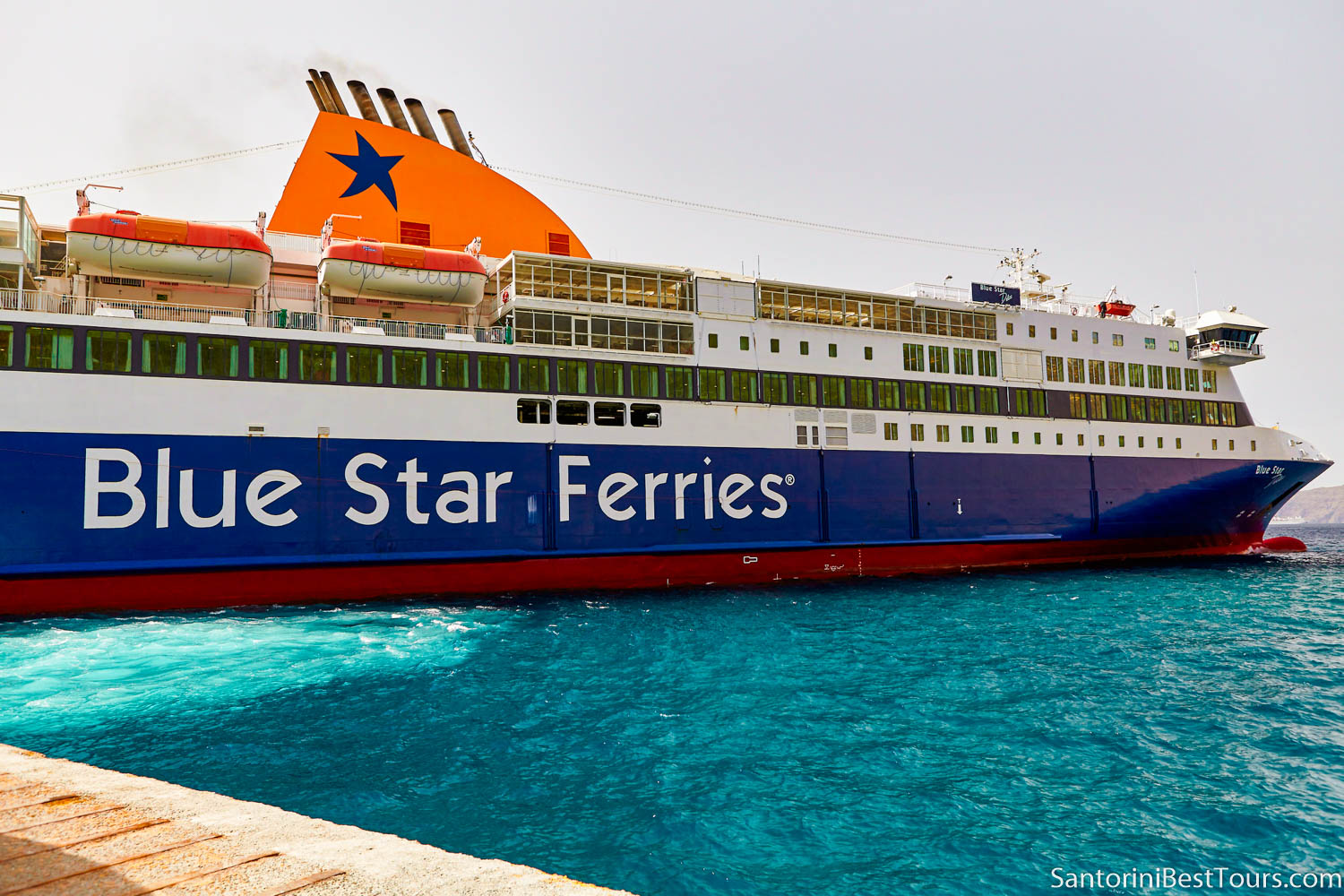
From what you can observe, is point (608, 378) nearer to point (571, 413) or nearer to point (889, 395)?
point (571, 413)

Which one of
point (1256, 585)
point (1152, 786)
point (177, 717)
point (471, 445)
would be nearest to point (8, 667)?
point (177, 717)

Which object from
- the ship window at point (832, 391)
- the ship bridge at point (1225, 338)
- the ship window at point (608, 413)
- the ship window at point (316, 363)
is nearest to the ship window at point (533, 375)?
the ship window at point (608, 413)

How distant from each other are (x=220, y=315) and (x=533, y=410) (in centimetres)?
934

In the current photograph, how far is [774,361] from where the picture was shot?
2722 cm

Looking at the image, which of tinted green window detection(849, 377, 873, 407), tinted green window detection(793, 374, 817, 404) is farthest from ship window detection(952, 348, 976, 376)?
tinted green window detection(793, 374, 817, 404)

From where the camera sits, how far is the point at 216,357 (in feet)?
65.6

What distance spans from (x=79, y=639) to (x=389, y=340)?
1066 cm

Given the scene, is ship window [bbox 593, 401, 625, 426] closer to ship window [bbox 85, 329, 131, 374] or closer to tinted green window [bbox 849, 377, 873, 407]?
tinted green window [bbox 849, 377, 873, 407]

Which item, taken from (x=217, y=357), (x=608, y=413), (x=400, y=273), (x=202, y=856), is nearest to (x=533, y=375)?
(x=608, y=413)

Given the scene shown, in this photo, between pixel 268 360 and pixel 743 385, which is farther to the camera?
pixel 743 385

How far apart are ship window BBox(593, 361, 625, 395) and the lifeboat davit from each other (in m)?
4.51

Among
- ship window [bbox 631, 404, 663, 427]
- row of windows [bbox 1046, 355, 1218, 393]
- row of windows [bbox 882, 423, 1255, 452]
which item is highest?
row of windows [bbox 1046, 355, 1218, 393]

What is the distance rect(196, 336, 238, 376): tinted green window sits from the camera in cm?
1986

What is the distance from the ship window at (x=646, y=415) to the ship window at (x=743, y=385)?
3.11 meters
